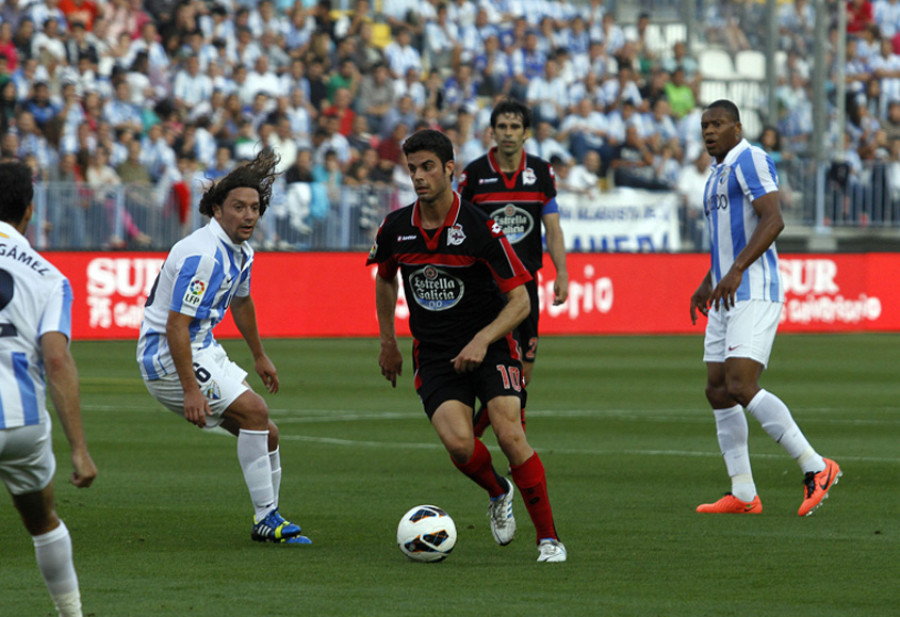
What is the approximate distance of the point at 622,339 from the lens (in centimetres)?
2397

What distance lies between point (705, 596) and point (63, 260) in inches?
653

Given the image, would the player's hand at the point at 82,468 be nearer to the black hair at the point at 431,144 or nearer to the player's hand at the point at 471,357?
the player's hand at the point at 471,357

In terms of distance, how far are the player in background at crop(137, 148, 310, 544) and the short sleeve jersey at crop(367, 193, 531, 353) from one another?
0.74 metres

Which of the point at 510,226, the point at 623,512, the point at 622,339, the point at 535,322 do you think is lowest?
the point at 622,339

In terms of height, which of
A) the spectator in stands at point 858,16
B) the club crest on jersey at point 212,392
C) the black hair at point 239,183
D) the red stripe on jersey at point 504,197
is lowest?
the club crest on jersey at point 212,392

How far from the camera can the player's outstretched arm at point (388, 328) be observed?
7926 millimetres

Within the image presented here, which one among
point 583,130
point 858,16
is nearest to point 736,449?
point 583,130

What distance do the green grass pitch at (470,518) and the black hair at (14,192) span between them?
5.22 ft

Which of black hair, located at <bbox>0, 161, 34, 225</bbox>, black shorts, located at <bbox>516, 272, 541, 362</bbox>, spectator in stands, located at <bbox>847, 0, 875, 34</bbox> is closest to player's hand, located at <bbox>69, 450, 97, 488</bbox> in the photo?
black hair, located at <bbox>0, 161, 34, 225</bbox>

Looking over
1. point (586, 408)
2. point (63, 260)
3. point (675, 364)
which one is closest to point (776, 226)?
point (586, 408)

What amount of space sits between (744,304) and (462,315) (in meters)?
2.02

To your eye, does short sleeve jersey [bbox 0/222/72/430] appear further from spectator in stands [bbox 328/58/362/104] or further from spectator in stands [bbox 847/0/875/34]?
spectator in stands [bbox 847/0/875/34]

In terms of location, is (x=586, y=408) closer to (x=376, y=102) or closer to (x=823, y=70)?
(x=376, y=102)

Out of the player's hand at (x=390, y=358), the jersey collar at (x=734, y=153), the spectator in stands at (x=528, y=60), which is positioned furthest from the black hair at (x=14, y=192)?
the spectator in stands at (x=528, y=60)
